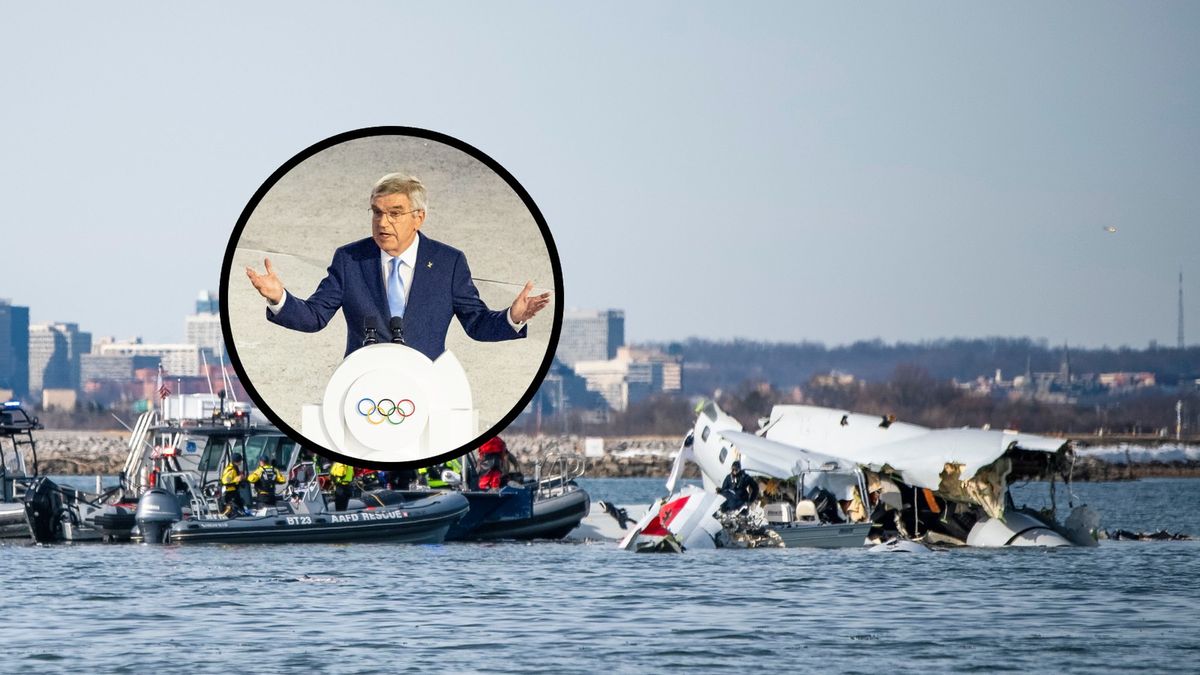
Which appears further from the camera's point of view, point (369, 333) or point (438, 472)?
point (438, 472)

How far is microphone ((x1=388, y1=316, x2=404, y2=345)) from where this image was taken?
12781mm

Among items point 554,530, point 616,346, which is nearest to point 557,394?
point 616,346

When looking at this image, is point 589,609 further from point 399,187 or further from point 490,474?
point 490,474

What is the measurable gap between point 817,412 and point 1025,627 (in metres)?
15.4

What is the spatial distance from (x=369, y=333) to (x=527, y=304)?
113cm

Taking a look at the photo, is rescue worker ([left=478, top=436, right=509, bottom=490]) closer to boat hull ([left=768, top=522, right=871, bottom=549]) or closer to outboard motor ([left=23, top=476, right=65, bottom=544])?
boat hull ([left=768, top=522, right=871, bottom=549])

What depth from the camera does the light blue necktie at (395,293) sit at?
12758 mm

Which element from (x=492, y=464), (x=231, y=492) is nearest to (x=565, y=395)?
(x=492, y=464)

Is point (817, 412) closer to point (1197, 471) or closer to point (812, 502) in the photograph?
point (812, 502)

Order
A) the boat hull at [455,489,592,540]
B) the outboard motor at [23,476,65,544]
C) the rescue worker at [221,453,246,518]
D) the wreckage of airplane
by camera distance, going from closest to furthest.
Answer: the wreckage of airplane
the rescue worker at [221,453,246,518]
the outboard motor at [23,476,65,544]
the boat hull at [455,489,592,540]

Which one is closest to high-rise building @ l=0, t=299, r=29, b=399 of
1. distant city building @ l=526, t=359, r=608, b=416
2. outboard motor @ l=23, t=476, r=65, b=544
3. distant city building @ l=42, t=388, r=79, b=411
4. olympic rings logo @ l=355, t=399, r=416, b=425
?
distant city building @ l=42, t=388, r=79, b=411

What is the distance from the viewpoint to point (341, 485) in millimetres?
34812

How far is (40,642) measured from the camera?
19875mm

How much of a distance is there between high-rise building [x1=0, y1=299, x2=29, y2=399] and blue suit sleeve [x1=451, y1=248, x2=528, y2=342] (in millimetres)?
140084
